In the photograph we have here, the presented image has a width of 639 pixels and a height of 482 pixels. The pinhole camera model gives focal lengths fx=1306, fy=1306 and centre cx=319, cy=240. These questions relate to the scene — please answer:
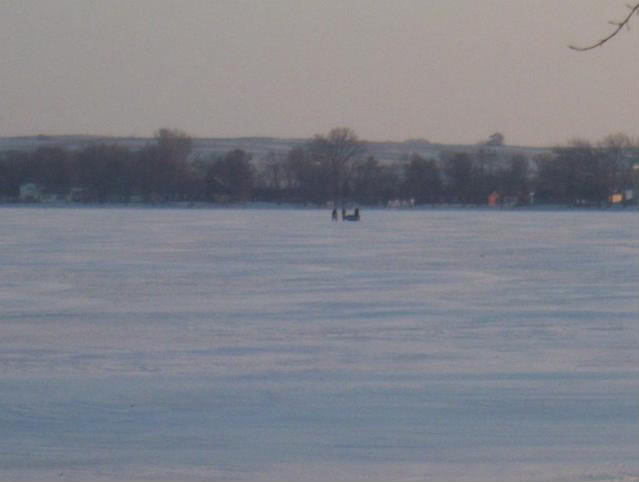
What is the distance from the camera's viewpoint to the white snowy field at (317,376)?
6.34 m

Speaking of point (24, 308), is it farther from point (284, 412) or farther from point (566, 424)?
point (566, 424)

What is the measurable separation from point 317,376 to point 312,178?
85.2 m

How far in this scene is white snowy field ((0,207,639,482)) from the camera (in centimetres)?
634

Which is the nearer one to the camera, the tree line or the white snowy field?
the white snowy field

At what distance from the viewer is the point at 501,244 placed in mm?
28250

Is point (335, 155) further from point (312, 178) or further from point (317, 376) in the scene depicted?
point (317, 376)

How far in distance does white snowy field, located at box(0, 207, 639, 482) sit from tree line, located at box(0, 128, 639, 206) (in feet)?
232

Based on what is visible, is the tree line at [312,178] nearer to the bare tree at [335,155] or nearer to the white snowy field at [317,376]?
the bare tree at [335,155]

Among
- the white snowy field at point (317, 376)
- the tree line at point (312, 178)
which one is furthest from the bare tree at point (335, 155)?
the white snowy field at point (317, 376)

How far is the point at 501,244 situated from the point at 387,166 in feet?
240

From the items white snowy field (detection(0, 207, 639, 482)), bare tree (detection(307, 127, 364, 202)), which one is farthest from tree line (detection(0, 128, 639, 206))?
white snowy field (detection(0, 207, 639, 482))

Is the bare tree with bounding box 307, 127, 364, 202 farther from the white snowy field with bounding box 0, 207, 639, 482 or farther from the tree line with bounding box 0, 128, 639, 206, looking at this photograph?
the white snowy field with bounding box 0, 207, 639, 482

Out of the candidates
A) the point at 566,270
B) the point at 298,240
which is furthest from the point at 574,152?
the point at 566,270

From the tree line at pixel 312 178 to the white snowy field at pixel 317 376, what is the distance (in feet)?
232
